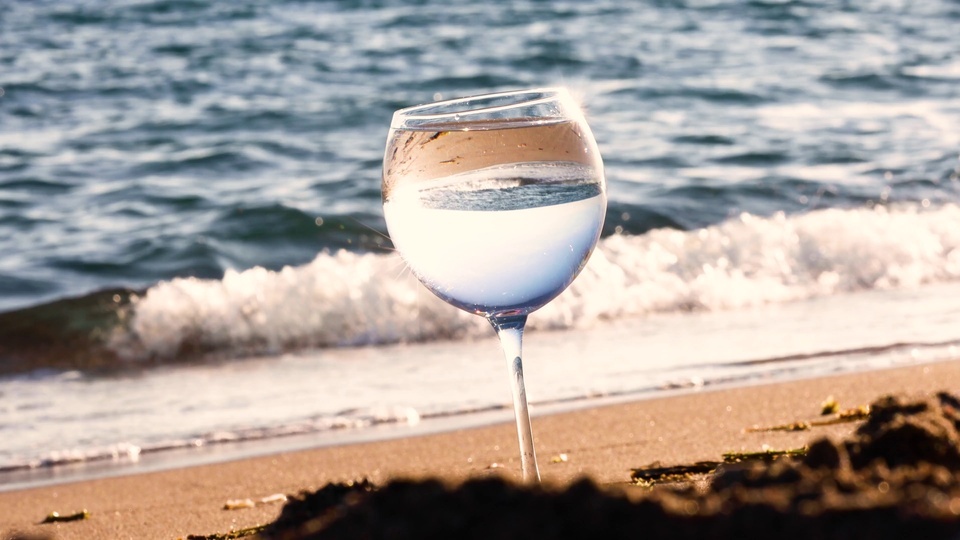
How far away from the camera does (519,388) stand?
5.75 ft

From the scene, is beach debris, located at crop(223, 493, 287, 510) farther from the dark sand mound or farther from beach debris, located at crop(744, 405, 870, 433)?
the dark sand mound

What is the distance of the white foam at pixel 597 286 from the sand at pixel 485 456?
1741 mm

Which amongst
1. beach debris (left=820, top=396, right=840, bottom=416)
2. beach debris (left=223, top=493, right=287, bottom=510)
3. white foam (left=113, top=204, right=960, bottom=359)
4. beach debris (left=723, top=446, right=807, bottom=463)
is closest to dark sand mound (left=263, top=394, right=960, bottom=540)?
beach debris (left=723, top=446, right=807, bottom=463)

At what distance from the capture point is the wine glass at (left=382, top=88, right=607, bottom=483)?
1.76 metres

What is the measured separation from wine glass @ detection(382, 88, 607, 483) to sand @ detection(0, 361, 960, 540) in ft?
2.75

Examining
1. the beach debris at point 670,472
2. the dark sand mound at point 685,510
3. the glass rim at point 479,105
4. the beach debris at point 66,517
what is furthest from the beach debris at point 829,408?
the dark sand mound at point 685,510

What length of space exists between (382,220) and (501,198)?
6.70 meters

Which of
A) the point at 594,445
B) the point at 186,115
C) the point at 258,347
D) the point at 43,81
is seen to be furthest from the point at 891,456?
the point at 43,81

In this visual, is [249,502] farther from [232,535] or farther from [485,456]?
[485,456]

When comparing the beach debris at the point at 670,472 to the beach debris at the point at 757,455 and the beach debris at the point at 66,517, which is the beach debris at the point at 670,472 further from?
the beach debris at the point at 66,517

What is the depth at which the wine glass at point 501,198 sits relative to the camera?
69.2 inches

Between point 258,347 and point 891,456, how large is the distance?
15.7ft

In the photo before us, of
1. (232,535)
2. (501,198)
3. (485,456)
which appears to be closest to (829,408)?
(485,456)

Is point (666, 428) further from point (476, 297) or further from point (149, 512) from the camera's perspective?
point (476, 297)
